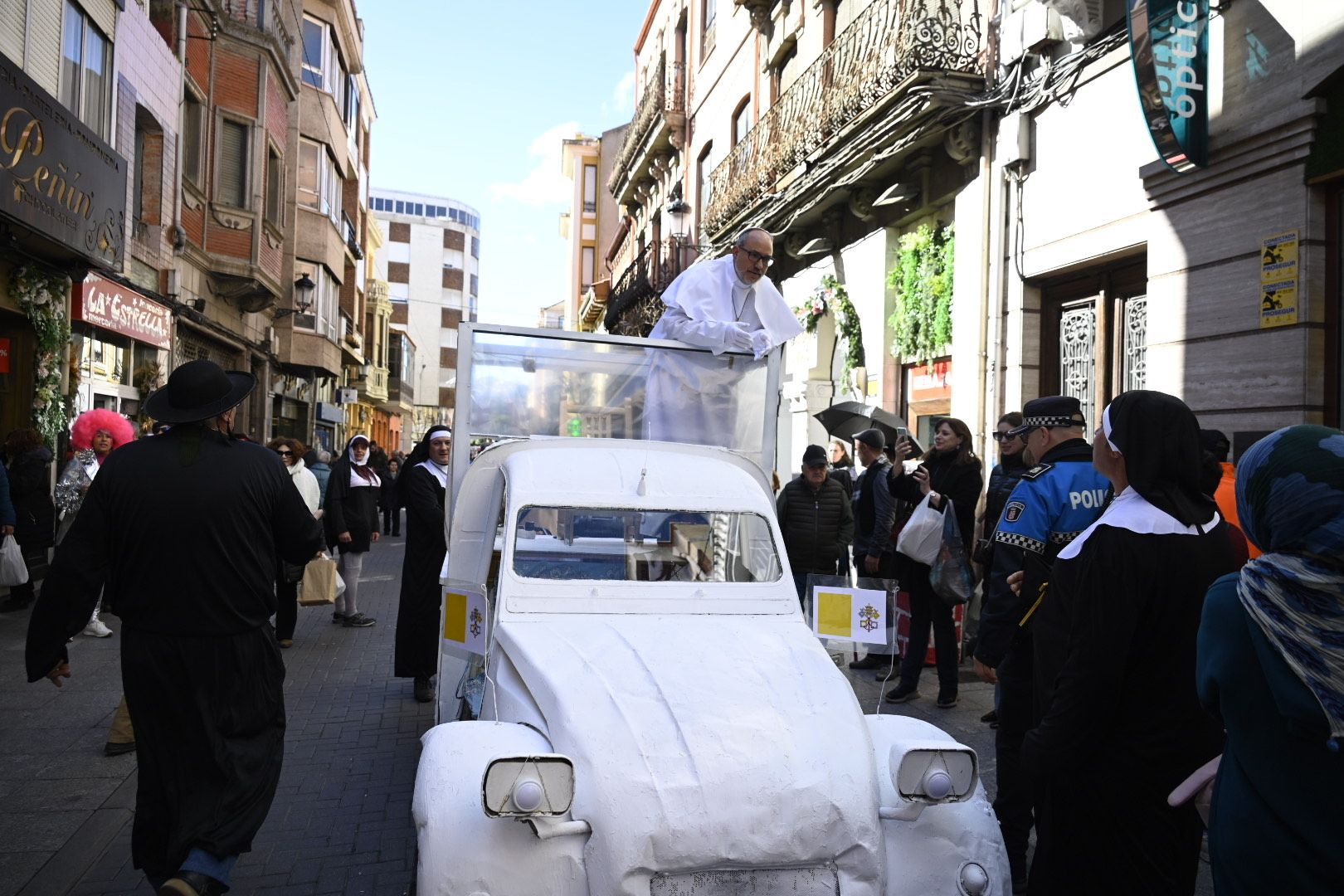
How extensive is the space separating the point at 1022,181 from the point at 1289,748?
10641 mm

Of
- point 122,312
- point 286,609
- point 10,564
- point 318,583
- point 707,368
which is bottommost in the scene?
point 286,609

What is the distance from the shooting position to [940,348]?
1360 cm

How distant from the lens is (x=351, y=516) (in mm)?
10406

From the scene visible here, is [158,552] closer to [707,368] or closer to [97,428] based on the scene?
[707,368]

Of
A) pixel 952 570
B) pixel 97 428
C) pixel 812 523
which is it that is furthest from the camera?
pixel 97 428

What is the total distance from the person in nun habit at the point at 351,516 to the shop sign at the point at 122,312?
4.84m

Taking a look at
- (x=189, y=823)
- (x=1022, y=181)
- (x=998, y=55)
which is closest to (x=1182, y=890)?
(x=189, y=823)

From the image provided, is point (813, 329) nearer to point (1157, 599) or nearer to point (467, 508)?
point (467, 508)

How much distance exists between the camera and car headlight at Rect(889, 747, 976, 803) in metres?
3.23

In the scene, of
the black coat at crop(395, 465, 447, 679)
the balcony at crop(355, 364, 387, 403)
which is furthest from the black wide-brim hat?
the balcony at crop(355, 364, 387, 403)

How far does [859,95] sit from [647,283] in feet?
44.0

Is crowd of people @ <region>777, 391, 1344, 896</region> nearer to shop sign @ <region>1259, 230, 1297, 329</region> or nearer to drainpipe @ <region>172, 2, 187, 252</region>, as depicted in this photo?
shop sign @ <region>1259, 230, 1297, 329</region>

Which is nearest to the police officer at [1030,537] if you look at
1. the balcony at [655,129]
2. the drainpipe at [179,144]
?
the drainpipe at [179,144]

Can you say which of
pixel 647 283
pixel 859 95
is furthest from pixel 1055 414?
pixel 647 283
